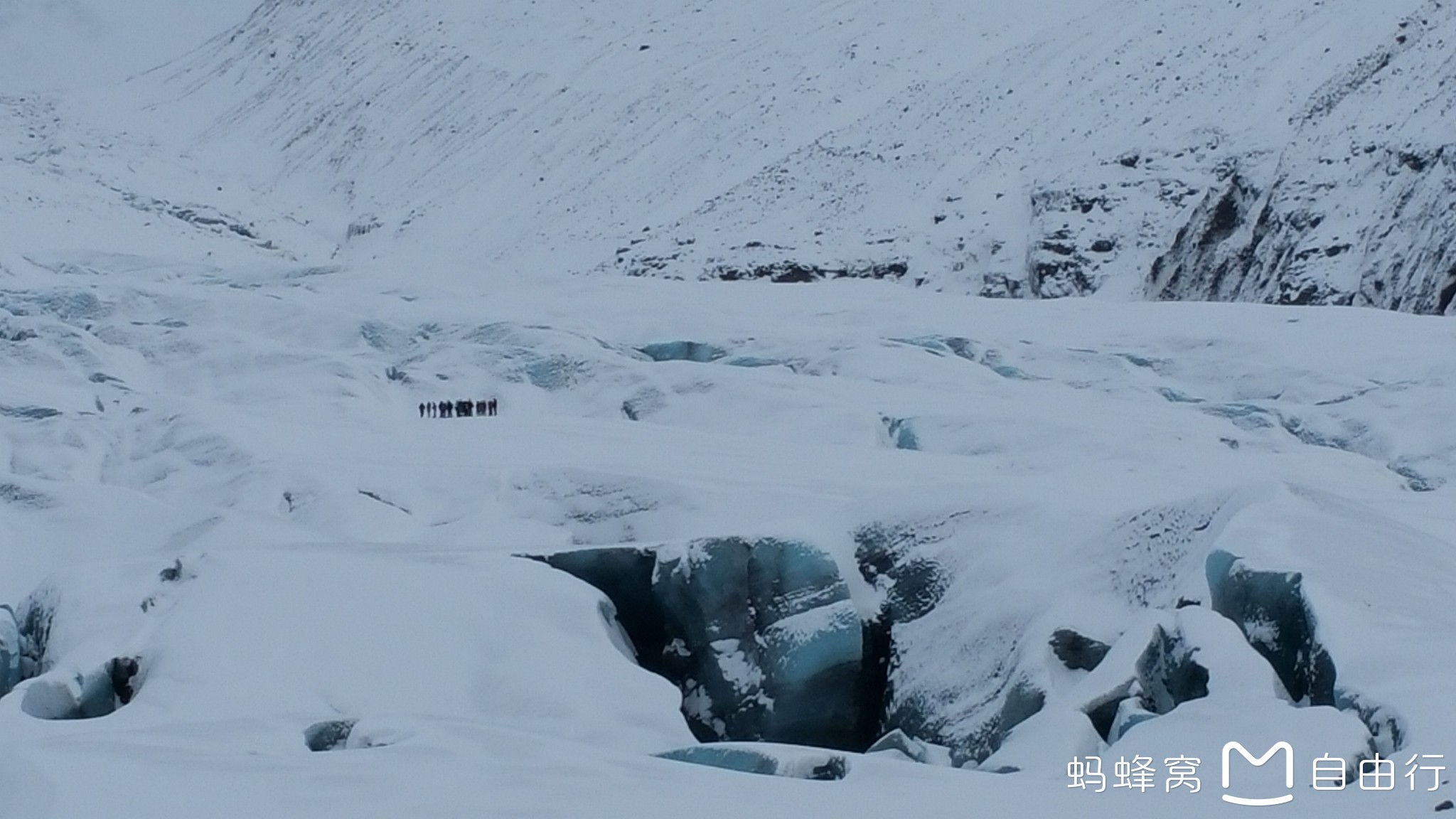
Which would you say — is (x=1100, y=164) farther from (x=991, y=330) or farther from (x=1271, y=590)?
(x=1271, y=590)

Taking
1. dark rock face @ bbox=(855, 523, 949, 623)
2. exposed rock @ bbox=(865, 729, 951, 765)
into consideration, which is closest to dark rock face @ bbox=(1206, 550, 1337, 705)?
exposed rock @ bbox=(865, 729, 951, 765)

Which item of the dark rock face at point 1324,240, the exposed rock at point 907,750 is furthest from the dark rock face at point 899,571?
the dark rock face at point 1324,240

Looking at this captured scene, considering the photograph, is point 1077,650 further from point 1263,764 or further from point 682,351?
point 682,351

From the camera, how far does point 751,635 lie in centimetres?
1552

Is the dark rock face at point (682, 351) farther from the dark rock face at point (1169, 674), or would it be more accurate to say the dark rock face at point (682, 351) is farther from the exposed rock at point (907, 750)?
the dark rock face at point (1169, 674)

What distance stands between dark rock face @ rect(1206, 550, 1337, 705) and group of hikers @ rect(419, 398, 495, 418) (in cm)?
1573

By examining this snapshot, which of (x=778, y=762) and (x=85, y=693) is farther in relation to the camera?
(x=85, y=693)

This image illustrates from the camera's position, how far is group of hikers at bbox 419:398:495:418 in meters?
27.1

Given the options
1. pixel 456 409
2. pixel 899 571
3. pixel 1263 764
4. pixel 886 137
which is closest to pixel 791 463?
pixel 899 571

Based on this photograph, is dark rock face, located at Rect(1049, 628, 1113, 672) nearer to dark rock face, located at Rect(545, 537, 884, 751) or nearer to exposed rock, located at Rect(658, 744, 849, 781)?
dark rock face, located at Rect(545, 537, 884, 751)

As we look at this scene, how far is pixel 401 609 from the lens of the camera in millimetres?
14961

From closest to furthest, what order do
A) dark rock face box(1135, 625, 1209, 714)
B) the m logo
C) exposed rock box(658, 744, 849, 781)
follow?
1. the m logo
2. exposed rock box(658, 744, 849, 781)
3. dark rock face box(1135, 625, 1209, 714)

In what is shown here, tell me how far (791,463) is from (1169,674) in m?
8.51

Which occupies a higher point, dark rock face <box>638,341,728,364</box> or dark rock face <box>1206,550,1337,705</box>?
dark rock face <box>1206,550,1337,705</box>
